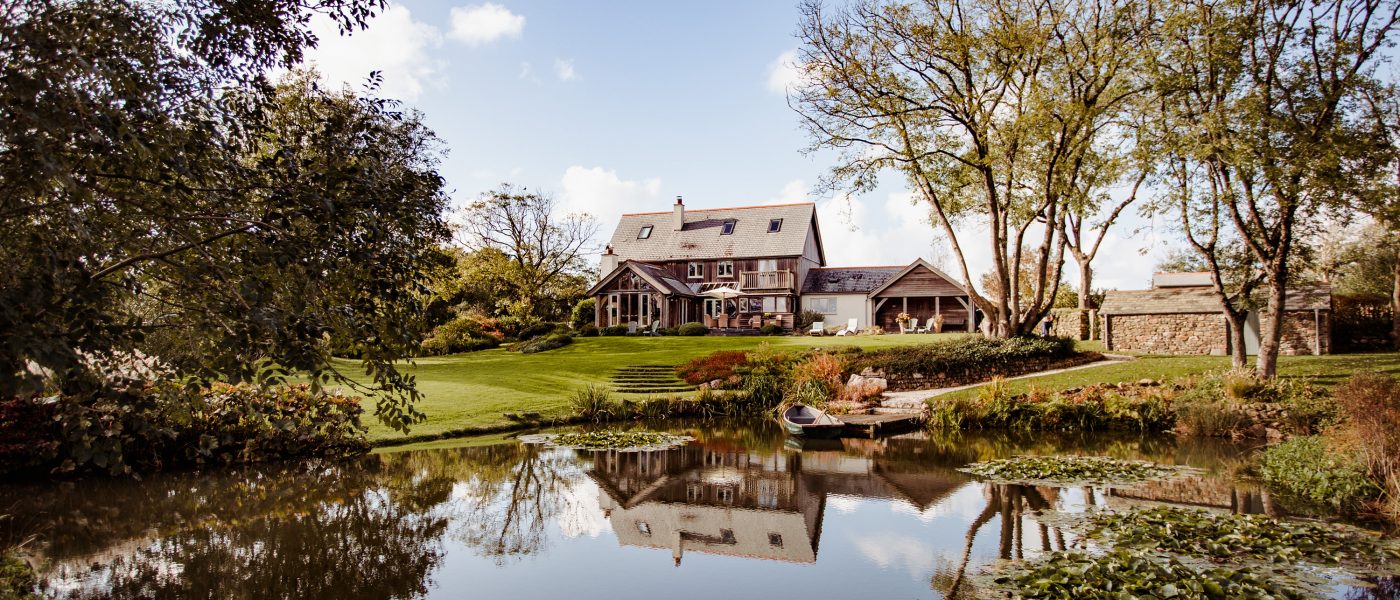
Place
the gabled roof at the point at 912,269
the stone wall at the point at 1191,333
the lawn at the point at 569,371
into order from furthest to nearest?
the gabled roof at the point at 912,269
the stone wall at the point at 1191,333
the lawn at the point at 569,371

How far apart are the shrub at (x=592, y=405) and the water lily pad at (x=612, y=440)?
2.52m

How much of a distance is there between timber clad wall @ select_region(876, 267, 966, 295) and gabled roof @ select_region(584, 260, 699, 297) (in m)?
10.8

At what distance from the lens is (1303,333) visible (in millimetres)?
24172

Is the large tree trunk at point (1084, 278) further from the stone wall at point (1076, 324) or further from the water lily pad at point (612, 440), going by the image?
the water lily pad at point (612, 440)

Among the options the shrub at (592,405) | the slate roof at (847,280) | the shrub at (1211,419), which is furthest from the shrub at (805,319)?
the shrub at (1211,419)

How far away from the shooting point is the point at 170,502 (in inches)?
403

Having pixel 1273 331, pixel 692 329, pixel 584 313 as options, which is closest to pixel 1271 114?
pixel 1273 331

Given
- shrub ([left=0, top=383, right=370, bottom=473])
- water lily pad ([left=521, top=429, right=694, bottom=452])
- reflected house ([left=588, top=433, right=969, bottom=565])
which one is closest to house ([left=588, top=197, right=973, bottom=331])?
water lily pad ([left=521, top=429, right=694, bottom=452])

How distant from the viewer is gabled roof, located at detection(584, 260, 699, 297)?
39.8 metres

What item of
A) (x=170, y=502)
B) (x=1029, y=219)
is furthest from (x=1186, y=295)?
(x=170, y=502)

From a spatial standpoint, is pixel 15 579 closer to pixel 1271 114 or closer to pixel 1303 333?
pixel 1271 114

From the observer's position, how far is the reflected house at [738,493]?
8.91m

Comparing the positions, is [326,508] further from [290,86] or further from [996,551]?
[290,86]

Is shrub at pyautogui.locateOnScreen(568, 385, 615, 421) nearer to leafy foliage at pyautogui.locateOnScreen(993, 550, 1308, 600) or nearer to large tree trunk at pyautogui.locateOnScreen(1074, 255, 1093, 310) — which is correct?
leafy foliage at pyautogui.locateOnScreen(993, 550, 1308, 600)
